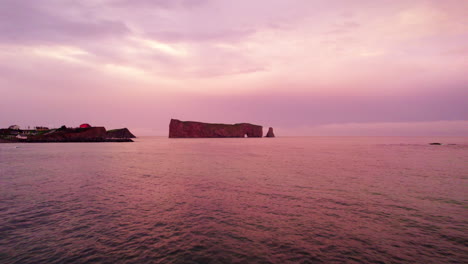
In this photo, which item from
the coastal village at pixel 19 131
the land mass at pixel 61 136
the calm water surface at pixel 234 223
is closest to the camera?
the calm water surface at pixel 234 223

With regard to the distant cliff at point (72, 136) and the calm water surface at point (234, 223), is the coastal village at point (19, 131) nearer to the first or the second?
the distant cliff at point (72, 136)

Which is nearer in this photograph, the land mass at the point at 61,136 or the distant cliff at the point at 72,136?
the land mass at the point at 61,136

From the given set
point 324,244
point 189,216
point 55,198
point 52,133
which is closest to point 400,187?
point 324,244

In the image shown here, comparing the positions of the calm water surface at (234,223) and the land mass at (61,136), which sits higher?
the land mass at (61,136)

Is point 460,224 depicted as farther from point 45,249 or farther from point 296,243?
point 45,249

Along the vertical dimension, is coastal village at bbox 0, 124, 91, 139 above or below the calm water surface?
above

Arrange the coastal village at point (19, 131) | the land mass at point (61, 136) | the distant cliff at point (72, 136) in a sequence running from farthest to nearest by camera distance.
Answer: the coastal village at point (19, 131) → the distant cliff at point (72, 136) → the land mass at point (61, 136)

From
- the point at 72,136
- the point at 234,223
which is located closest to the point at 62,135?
the point at 72,136

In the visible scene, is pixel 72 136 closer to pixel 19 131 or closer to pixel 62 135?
pixel 62 135

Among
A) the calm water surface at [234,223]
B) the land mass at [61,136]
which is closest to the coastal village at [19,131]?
the land mass at [61,136]

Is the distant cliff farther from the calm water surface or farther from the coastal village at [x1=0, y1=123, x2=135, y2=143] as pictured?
the calm water surface

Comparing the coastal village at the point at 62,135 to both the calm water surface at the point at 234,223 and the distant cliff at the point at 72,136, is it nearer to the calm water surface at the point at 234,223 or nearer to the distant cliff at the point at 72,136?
the distant cliff at the point at 72,136

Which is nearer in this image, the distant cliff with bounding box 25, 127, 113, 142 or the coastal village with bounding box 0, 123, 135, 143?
the coastal village with bounding box 0, 123, 135, 143

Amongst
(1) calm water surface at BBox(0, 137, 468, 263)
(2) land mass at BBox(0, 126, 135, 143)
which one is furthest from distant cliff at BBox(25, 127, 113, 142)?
(1) calm water surface at BBox(0, 137, 468, 263)
